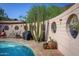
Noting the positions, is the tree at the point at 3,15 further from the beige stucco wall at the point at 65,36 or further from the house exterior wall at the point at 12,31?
the beige stucco wall at the point at 65,36

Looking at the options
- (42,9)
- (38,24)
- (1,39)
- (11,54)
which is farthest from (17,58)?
(42,9)

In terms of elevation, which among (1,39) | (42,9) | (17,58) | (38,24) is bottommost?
(17,58)

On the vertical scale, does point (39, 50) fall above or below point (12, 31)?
below

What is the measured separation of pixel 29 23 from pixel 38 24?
0.10 m

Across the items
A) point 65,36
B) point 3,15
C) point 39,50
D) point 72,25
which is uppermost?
point 3,15

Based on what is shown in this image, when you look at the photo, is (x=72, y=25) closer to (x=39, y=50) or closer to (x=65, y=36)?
(x=65, y=36)

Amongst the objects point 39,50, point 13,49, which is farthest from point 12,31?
point 39,50

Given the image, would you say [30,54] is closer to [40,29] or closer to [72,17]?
Answer: [40,29]

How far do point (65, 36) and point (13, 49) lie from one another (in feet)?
1.97

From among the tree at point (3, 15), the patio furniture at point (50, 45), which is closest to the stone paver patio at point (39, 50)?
the patio furniture at point (50, 45)

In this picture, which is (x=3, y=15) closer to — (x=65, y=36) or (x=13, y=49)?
(x=13, y=49)

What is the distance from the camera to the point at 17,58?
2266 mm

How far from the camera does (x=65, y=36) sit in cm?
226

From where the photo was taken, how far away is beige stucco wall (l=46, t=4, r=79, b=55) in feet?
7.29
